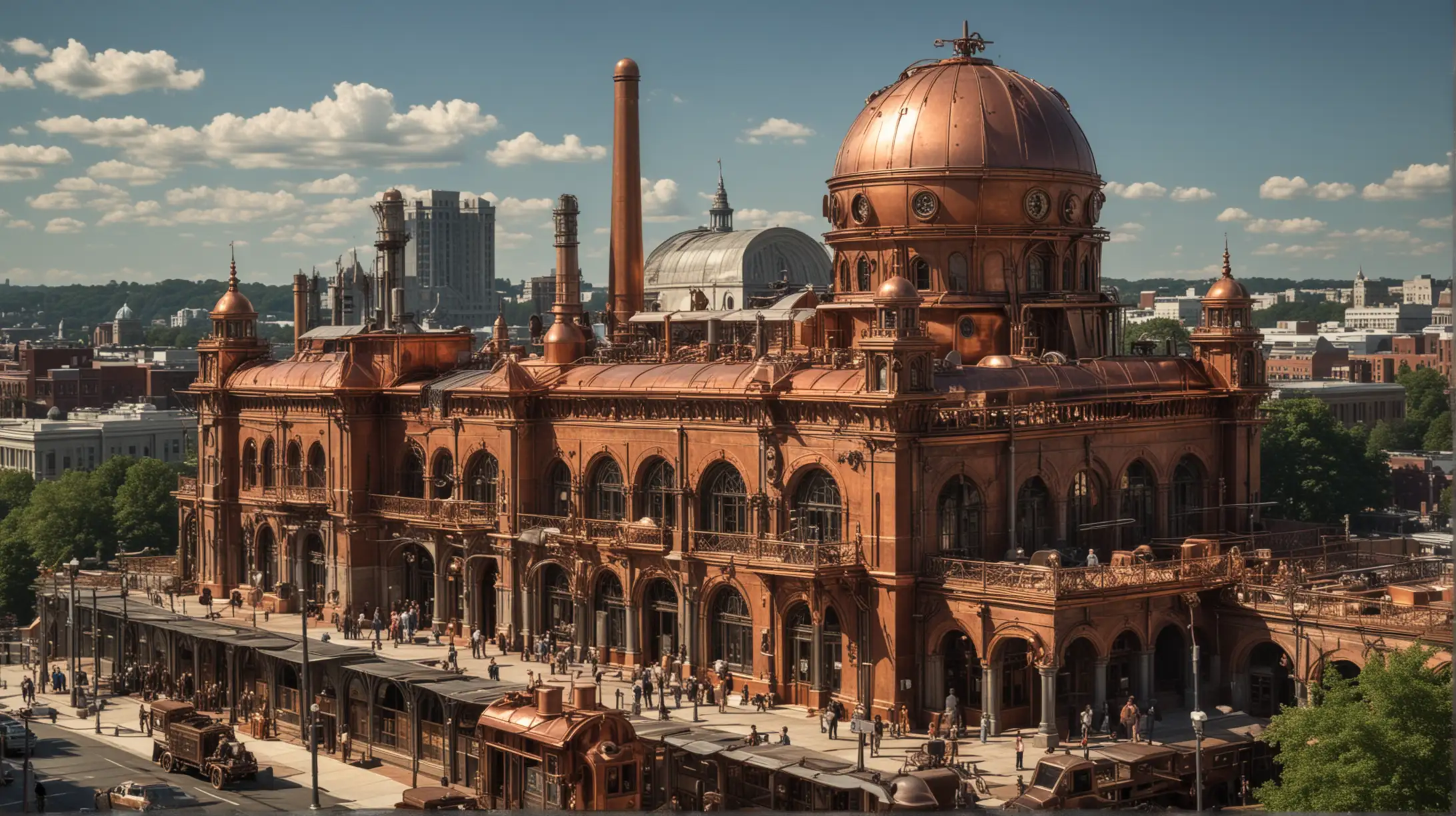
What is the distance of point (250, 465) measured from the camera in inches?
3890

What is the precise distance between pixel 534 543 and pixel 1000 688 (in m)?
23.1

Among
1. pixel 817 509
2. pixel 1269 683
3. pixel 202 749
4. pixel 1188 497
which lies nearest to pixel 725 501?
pixel 817 509

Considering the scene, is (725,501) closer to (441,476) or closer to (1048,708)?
(1048,708)

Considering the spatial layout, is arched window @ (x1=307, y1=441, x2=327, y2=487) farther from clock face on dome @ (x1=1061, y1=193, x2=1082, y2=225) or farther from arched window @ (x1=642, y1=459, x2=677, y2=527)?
clock face on dome @ (x1=1061, y1=193, x2=1082, y2=225)

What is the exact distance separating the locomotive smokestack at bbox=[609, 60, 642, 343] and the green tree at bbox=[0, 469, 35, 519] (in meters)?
60.9

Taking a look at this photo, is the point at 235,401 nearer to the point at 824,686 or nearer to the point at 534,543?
the point at 534,543

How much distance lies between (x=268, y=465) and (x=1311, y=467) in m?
65.6

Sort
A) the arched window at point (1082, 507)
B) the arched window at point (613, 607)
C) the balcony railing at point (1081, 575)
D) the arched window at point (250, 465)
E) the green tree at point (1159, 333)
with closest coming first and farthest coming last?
the balcony railing at point (1081, 575) → the arched window at point (1082, 507) → the arched window at point (613, 607) → the arched window at point (250, 465) → the green tree at point (1159, 333)

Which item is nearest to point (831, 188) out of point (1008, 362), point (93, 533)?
point (1008, 362)

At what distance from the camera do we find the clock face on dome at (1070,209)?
80.9 metres

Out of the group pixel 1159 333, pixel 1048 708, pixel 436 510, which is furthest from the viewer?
pixel 1159 333

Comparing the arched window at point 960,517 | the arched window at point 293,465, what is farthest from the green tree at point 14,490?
the arched window at point 960,517

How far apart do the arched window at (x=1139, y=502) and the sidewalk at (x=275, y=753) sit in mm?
29568

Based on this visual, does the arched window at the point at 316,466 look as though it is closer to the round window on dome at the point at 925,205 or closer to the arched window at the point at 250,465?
the arched window at the point at 250,465
